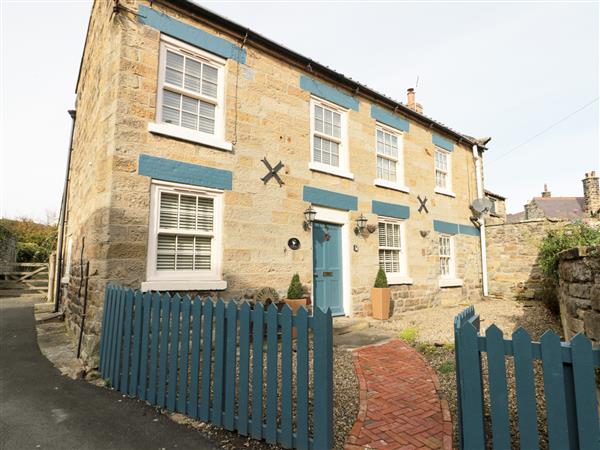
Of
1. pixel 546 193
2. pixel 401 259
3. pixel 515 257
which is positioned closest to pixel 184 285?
pixel 401 259

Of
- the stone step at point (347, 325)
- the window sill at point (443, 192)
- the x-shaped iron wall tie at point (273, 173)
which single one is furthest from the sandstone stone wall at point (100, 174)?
the window sill at point (443, 192)

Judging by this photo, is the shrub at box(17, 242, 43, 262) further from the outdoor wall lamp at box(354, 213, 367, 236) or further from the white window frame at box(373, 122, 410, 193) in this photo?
the white window frame at box(373, 122, 410, 193)

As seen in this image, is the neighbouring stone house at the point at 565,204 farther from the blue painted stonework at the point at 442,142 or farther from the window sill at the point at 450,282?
the window sill at the point at 450,282

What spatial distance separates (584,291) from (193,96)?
21.6 ft

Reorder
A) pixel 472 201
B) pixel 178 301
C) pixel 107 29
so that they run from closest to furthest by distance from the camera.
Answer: pixel 178 301
pixel 107 29
pixel 472 201

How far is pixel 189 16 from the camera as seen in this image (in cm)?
637

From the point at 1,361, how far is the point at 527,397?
734 cm

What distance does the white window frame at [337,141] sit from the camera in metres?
8.09

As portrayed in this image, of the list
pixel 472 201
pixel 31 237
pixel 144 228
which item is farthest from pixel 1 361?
pixel 31 237

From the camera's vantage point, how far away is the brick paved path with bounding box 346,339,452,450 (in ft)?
9.43

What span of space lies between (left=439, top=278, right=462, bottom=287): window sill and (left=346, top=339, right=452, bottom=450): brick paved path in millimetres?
6487

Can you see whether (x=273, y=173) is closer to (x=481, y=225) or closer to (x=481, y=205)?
(x=481, y=205)

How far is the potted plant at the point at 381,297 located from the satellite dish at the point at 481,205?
20.6 ft

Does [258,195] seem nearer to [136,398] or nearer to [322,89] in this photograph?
[322,89]
